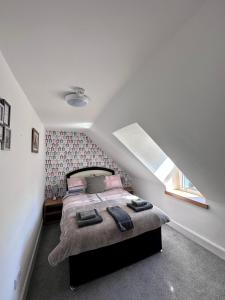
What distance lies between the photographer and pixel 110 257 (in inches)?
70.0

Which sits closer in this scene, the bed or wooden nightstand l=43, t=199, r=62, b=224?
the bed

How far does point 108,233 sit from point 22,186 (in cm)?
112

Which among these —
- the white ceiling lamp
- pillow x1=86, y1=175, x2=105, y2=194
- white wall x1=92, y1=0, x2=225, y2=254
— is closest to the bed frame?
white wall x1=92, y1=0, x2=225, y2=254

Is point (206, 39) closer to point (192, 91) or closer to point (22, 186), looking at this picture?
point (192, 91)

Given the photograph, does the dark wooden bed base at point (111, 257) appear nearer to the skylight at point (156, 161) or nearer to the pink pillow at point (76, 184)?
the skylight at point (156, 161)

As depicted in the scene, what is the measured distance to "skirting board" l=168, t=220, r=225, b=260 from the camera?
1.97 meters

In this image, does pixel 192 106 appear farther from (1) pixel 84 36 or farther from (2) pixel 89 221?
(2) pixel 89 221

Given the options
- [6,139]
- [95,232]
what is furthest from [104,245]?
[6,139]

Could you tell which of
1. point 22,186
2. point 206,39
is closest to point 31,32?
point 206,39

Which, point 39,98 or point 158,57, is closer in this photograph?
point 158,57

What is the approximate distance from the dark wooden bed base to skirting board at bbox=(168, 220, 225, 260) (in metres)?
0.65

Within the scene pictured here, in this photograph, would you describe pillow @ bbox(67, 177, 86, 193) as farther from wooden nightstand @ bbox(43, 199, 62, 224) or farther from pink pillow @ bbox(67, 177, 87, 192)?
wooden nightstand @ bbox(43, 199, 62, 224)

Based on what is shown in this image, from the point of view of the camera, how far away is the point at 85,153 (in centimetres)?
388

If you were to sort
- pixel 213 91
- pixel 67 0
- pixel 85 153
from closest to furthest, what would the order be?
pixel 67 0
pixel 213 91
pixel 85 153
